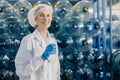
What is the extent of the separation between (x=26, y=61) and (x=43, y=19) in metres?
0.33

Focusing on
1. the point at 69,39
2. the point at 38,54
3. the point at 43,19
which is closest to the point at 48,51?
the point at 38,54

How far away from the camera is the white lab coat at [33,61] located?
2047mm

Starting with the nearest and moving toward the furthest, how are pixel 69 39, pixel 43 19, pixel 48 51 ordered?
1. pixel 48 51
2. pixel 43 19
3. pixel 69 39

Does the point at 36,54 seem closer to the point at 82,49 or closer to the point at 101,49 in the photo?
the point at 82,49

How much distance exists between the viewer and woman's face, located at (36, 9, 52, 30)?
2.13 meters

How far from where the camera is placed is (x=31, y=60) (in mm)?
2057

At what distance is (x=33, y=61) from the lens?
6.70ft

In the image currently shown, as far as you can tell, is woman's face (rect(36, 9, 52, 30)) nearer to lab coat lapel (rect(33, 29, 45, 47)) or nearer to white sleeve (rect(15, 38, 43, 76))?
lab coat lapel (rect(33, 29, 45, 47))

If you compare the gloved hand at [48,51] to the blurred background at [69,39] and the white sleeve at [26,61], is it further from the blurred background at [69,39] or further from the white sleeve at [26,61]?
the blurred background at [69,39]

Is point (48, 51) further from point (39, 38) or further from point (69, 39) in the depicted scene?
point (69, 39)

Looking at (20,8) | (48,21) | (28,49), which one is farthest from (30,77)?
(20,8)

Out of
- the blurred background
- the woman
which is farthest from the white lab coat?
the blurred background

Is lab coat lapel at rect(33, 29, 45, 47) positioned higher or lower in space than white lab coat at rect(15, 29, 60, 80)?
higher

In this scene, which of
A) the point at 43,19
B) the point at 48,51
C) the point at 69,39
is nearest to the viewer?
the point at 48,51
